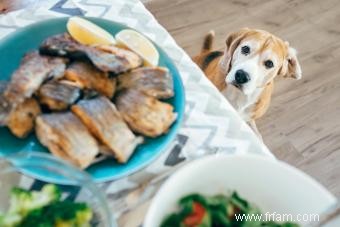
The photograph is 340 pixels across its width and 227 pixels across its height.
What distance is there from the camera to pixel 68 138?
24.2 inches

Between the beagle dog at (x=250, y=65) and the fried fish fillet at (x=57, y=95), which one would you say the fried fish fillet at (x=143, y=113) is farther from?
the beagle dog at (x=250, y=65)

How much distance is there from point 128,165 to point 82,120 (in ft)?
0.29

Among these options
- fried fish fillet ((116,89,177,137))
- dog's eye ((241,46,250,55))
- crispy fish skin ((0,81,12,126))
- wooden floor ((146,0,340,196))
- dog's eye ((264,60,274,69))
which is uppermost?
crispy fish skin ((0,81,12,126))

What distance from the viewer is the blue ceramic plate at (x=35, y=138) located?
64 centimetres

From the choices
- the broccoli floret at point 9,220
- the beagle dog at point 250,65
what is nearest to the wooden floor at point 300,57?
the beagle dog at point 250,65

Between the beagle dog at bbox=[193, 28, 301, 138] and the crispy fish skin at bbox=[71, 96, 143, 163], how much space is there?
26.9 inches

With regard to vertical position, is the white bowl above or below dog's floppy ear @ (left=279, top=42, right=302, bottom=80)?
above

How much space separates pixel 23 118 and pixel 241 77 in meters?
0.76

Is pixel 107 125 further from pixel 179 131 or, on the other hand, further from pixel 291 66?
pixel 291 66

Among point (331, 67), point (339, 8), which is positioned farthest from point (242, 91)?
point (339, 8)

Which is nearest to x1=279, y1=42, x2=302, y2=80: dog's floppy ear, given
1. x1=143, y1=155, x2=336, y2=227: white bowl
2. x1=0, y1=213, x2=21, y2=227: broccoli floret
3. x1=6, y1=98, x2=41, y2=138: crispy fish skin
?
x1=143, y1=155, x2=336, y2=227: white bowl

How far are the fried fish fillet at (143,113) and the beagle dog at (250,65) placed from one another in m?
0.63

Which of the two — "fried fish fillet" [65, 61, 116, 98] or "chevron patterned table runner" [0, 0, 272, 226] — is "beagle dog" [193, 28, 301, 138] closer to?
"chevron patterned table runner" [0, 0, 272, 226]

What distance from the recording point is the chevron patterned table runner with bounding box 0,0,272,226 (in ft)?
2.23
